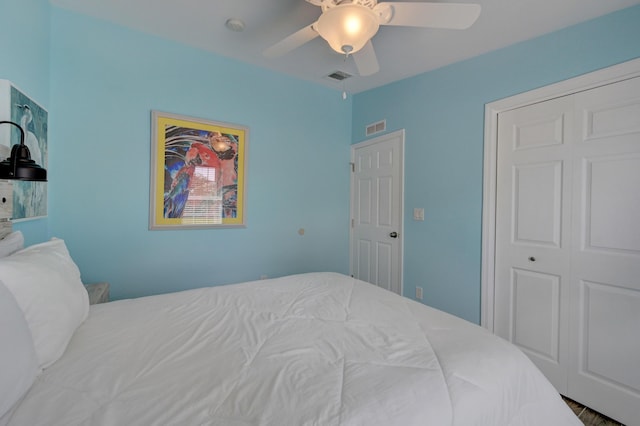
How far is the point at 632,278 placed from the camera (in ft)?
5.77

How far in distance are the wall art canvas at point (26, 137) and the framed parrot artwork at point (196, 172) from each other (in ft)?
2.19

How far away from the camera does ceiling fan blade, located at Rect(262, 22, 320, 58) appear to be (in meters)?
1.62

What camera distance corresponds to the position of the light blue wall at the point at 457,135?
2016mm

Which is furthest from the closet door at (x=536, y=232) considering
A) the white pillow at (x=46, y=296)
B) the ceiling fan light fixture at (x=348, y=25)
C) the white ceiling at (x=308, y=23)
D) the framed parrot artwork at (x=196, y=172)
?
the white pillow at (x=46, y=296)

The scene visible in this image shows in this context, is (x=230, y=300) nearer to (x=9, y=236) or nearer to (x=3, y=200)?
(x=9, y=236)

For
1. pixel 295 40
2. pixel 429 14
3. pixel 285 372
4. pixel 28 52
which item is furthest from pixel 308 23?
pixel 285 372

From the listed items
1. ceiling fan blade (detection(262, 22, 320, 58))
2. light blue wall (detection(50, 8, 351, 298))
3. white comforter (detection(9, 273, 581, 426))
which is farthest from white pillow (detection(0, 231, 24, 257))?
ceiling fan blade (detection(262, 22, 320, 58))

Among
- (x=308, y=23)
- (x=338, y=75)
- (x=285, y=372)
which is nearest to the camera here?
(x=285, y=372)

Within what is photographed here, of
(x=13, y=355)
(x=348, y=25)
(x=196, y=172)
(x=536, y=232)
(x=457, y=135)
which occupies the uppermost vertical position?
(x=348, y=25)

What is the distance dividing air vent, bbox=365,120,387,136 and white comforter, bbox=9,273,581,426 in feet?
7.49

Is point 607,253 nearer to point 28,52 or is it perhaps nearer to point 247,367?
point 247,367

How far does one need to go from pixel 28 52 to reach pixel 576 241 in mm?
3629

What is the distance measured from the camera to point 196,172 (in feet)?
8.64

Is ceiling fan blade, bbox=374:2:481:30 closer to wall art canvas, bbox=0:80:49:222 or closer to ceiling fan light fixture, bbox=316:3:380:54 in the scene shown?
ceiling fan light fixture, bbox=316:3:380:54
